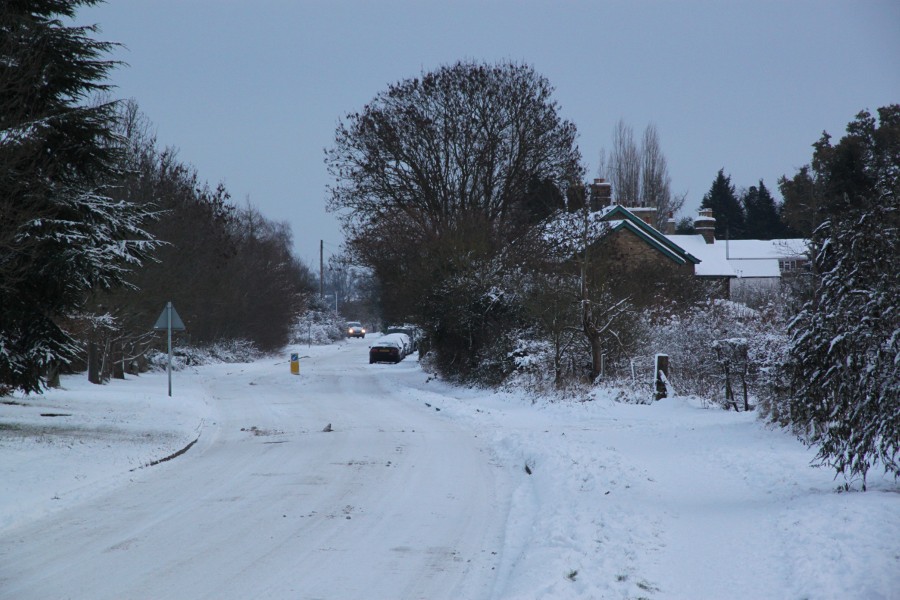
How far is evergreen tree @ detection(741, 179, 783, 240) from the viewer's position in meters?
85.3

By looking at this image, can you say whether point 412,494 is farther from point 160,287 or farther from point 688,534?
point 160,287

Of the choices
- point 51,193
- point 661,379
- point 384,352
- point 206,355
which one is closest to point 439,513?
point 51,193

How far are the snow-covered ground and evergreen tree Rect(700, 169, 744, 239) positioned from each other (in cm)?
7713

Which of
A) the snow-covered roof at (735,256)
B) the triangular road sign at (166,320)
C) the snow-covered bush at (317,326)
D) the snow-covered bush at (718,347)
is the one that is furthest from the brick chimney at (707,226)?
the triangular road sign at (166,320)

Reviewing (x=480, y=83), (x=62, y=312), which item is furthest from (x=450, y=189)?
(x=62, y=312)

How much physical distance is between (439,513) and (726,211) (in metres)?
87.8

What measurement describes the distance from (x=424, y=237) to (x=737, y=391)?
16.1m

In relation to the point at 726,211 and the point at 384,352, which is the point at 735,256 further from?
the point at 384,352

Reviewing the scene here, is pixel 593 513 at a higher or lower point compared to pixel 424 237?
lower

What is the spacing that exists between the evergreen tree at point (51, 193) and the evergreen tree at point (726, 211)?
8128cm

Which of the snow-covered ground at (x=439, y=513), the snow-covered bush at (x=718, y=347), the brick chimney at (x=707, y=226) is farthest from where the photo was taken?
the brick chimney at (x=707, y=226)

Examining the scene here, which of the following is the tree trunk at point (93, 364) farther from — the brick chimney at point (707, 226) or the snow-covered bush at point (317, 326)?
the brick chimney at point (707, 226)

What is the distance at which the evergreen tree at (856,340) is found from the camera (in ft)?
25.4

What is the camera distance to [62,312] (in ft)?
51.1
